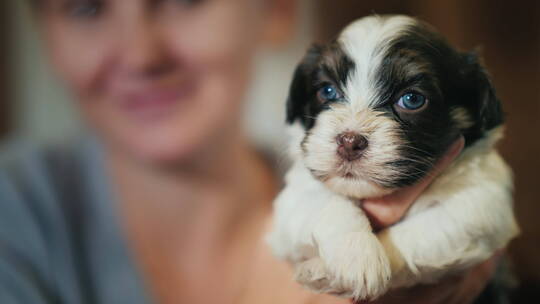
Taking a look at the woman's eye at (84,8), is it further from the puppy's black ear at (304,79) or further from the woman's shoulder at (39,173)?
the puppy's black ear at (304,79)

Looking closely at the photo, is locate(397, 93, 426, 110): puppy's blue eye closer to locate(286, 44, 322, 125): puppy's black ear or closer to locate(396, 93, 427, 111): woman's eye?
locate(396, 93, 427, 111): woman's eye

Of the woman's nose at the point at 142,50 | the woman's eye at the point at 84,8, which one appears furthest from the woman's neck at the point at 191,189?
the woman's eye at the point at 84,8

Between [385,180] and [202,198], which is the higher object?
[385,180]

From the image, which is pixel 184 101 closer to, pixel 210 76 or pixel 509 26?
pixel 210 76

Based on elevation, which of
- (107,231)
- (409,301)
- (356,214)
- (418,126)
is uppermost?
(418,126)

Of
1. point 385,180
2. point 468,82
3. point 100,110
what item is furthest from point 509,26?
point 100,110

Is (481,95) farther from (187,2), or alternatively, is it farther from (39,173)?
(39,173)

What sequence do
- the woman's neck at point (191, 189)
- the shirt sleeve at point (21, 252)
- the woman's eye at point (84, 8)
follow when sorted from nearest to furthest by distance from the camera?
the woman's eye at point (84, 8)
the shirt sleeve at point (21, 252)
the woman's neck at point (191, 189)
